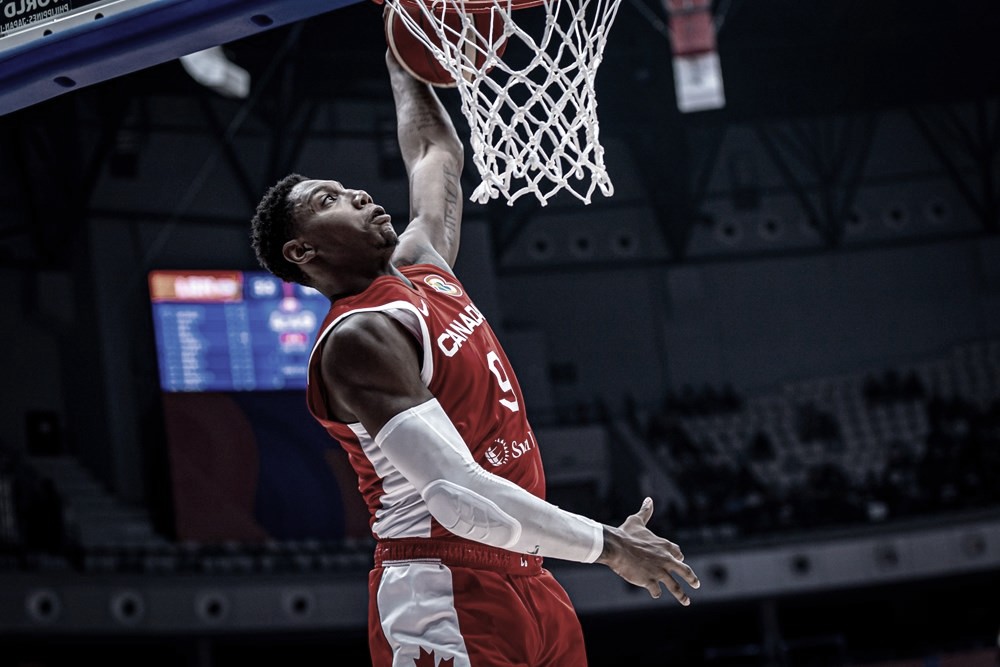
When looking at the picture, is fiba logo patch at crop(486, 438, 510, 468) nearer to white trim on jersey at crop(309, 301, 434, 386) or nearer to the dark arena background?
white trim on jersey at crop(309, 301, 434, 386)

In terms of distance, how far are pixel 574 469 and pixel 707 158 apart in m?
5.57

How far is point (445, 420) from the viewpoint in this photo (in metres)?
2.40

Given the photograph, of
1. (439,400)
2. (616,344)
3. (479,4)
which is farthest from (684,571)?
(616,344)

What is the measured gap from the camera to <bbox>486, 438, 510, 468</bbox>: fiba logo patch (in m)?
2.61

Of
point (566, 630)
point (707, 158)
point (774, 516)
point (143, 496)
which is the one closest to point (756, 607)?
point (774, 516)

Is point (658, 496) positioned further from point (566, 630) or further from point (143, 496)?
point (566, 630)

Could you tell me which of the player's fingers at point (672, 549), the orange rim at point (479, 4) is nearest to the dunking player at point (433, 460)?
the player's fingers at point (672, 549)

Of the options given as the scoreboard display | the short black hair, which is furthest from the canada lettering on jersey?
the scoreboard display

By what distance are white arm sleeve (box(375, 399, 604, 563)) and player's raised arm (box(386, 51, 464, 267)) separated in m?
0.81

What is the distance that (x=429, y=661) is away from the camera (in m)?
2.42

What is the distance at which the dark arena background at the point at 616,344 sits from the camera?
46.7ft

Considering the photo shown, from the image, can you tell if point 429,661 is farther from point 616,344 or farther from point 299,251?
point 616,344

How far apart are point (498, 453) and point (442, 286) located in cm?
45

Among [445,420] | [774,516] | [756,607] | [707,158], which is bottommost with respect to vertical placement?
[756,607]
